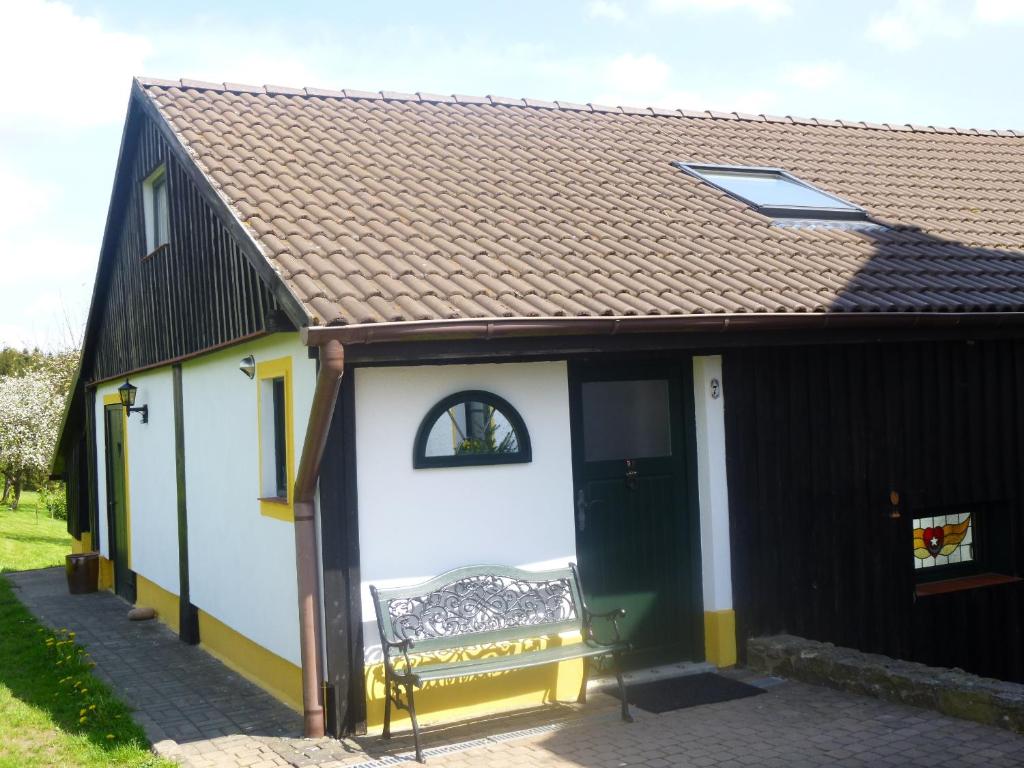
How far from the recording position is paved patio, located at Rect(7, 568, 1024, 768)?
6203 millimetres

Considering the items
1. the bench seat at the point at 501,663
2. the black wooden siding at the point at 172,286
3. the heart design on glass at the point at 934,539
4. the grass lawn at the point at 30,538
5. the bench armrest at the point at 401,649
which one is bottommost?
the grass lawn at the point at 30,538

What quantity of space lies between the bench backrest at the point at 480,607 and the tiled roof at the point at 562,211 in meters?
1.80

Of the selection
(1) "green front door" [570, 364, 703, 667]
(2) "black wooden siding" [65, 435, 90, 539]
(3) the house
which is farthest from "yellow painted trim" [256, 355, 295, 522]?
(2) "black wooden siding" [65, 435, 90, 539]

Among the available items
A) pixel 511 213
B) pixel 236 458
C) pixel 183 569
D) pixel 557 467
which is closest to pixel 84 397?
pixel 183 569

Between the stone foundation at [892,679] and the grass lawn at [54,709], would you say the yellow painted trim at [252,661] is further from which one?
the stone foundation at [892,679]

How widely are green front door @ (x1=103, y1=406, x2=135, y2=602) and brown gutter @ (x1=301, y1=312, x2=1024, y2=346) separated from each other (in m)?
8.27

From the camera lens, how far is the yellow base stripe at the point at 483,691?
698 centimetres

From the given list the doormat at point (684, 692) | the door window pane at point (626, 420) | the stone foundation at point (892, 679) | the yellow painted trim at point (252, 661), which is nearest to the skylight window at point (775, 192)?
the door window pane at point (626, 420)

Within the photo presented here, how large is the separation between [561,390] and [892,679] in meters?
2.93

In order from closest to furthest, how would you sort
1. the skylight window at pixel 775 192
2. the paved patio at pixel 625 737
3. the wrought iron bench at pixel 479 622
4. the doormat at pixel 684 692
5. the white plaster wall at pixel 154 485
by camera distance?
the paved patio at pixel 625 737
the wrought iron bench at pixel 479 622
the doormat at pixel 684 692
the skylight window at pixel 775 192
the white plaster wall at pixel 154 485

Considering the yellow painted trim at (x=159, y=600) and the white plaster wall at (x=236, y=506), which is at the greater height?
the white plaster wall at (x=236, y=506)

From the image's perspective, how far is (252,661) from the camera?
8750mm

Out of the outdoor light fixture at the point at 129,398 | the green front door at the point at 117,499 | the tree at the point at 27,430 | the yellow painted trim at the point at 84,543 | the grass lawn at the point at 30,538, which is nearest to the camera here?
the outdoor light fixture at the point at 129,398

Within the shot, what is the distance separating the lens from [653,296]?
7617 mm
